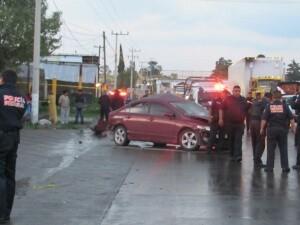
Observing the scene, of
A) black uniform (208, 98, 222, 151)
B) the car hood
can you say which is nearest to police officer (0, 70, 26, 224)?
black uniform (208, 98, 222, 151)

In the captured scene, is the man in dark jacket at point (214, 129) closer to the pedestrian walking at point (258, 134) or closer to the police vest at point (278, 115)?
the pedestrian walking at point (258, 134)

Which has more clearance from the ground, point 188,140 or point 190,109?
point 190,109

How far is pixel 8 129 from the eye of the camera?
803cm

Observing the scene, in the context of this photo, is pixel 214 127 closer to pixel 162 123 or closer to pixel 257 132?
pixel 162 123

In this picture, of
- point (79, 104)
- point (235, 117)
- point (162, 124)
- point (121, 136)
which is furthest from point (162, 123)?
point (79, 104)

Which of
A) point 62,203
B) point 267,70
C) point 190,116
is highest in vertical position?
point 267,70

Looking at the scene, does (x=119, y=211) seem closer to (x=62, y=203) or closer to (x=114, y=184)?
(x=62, y=203)

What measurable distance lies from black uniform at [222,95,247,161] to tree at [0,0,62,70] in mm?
21881

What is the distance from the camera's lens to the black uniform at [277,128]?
13312 mm

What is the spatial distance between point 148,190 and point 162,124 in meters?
8.16

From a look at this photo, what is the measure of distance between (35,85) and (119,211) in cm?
1968

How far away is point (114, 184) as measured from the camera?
1145 centimetres

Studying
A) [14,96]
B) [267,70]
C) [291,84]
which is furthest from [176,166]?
[267,70]

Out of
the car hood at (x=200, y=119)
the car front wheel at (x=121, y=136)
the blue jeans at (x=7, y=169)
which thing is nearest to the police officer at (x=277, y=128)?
the car hood at (x=200, y=119)
